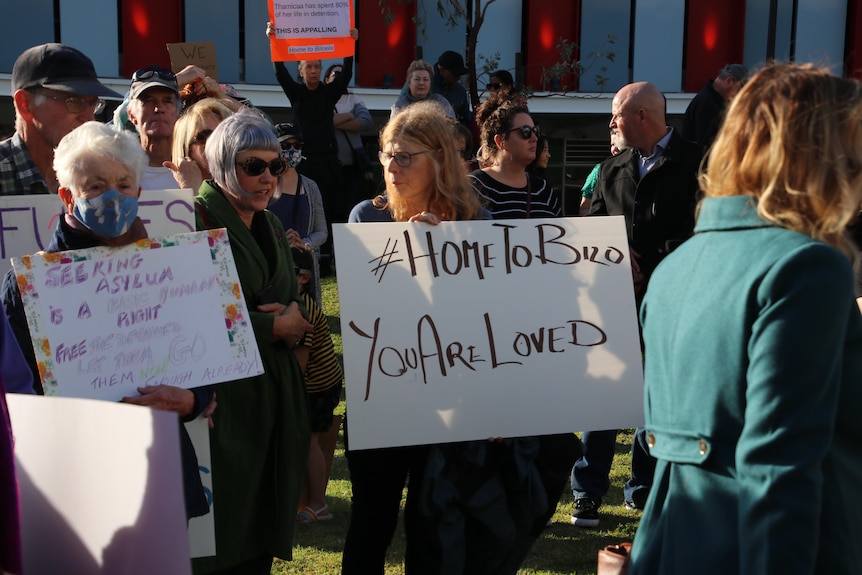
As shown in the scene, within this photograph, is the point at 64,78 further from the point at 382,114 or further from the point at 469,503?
the point at 382,114

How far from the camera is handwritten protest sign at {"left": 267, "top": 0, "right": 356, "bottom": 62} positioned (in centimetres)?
780

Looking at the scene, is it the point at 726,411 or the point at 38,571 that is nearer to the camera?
the point at 38,571

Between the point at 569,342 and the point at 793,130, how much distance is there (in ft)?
5.75

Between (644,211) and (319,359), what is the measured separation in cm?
194

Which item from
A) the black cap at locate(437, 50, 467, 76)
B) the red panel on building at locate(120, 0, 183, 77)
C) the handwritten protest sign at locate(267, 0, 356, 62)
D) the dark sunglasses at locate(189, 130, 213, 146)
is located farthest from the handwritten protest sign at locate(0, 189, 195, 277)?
the red panel on building at locate(120, 0, 183, 77)

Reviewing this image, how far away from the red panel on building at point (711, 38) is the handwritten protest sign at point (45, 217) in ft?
49.6

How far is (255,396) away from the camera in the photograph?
356cm

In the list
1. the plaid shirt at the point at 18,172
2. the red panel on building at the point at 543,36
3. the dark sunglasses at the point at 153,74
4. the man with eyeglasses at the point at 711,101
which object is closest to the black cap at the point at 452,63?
the man with eyeglasses at the point at 711,101

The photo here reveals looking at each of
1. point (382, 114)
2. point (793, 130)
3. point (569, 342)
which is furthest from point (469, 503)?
point (382, 114)

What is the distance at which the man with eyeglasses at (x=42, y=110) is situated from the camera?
3.94 m

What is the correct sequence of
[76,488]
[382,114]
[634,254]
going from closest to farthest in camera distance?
[76,488] → [634,254] → [382,114]

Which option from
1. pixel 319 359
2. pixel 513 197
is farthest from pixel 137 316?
pixel 513 197

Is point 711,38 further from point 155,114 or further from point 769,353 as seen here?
point 769,353

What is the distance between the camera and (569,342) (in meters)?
3.76
